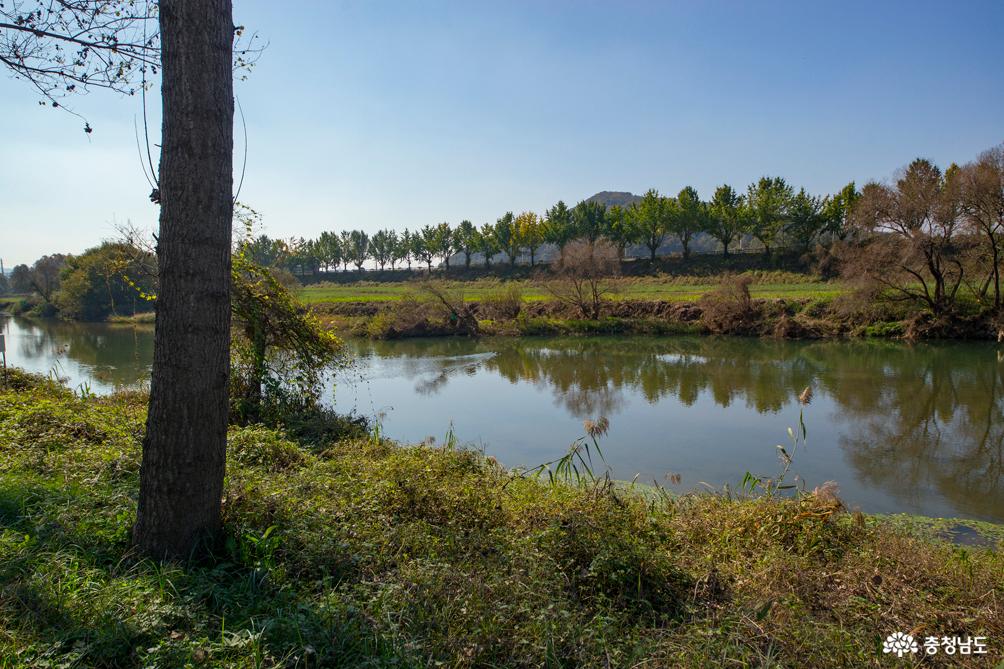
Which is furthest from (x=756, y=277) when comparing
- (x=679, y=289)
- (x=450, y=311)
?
(x=450, y=311)

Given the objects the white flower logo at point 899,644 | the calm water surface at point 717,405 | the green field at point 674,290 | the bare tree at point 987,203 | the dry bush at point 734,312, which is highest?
the bare tree at point 987,203

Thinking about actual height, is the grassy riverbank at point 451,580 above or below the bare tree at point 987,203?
below

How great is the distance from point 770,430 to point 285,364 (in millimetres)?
8989

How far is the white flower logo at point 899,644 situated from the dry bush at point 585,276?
2811 centimetres

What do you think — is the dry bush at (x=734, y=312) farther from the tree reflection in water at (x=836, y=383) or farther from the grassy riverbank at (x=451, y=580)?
the grassy riverbank at (x=451, y=580)

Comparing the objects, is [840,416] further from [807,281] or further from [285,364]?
[807,281]

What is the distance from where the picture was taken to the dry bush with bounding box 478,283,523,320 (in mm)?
33188

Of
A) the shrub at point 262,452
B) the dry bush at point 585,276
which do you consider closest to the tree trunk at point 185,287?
the shrub at point 262,452

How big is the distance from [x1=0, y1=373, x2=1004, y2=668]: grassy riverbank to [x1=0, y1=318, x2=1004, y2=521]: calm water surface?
2.98 metres

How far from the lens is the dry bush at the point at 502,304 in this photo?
109ft

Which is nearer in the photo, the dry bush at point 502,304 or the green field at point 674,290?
the dry bush at point 502,304

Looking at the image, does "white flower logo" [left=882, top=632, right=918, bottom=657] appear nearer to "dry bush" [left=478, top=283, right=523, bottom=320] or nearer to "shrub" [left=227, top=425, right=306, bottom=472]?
"shrub" [left=227, top=425, right=306, bottom=472]

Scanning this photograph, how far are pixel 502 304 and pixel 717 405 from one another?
69.5ft

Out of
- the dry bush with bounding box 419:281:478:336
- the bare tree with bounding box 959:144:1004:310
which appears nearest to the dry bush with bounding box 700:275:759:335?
the bare tree with bounding box 959:144:1004:310
